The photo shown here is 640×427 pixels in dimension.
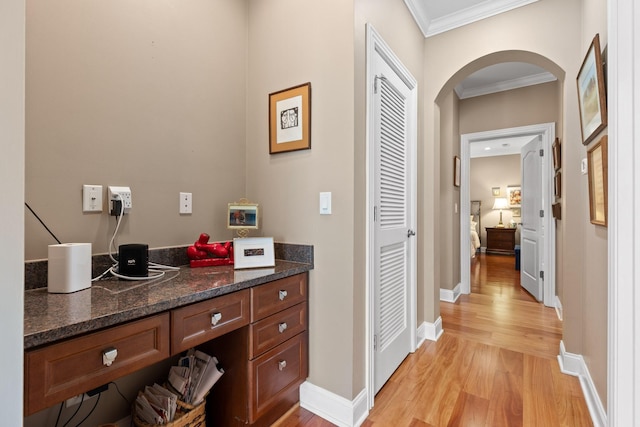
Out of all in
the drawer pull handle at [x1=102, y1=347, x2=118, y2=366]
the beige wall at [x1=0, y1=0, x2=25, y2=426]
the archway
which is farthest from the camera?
the archway

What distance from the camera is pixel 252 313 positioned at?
4.18 ft

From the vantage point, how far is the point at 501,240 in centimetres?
721

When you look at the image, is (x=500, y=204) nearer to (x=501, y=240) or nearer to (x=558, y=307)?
(x=501, y=240)

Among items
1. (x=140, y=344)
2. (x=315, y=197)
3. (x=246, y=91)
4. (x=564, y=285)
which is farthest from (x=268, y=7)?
(x=564, y=285)

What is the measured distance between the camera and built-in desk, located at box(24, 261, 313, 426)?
2.51ft

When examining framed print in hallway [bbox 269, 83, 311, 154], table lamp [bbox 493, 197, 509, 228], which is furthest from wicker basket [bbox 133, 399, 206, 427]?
table lamp [bbox 493, 197, 509, 228]

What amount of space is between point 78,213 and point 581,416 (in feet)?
8.81

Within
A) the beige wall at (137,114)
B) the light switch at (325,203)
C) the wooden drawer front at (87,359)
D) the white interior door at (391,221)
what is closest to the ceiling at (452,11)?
the white interior door at (391,221)

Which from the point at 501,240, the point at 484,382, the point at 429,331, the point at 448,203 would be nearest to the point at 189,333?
the point at 484,382

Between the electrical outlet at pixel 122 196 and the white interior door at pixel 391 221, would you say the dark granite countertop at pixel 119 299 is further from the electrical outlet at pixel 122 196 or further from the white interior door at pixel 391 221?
the white interior door at pixel 391 221

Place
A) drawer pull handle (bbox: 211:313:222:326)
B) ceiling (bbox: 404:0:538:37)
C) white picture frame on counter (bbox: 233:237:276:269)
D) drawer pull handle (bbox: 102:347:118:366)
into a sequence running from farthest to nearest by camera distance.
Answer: ceiling (bbox: 404:0:538:37), white picture frame on counter (bbox: 233:237:276:269), drawer pull handle (bbox: 211:313:222:326), drawer pull handle (bbox: 102:347:118:366)

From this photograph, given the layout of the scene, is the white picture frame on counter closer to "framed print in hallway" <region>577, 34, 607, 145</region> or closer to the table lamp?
"framed print in hallway" <region>577, 34, 607, 145</region>

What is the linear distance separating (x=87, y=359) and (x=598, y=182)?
2.23m

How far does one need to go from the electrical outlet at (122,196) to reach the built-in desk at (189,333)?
36 cm
